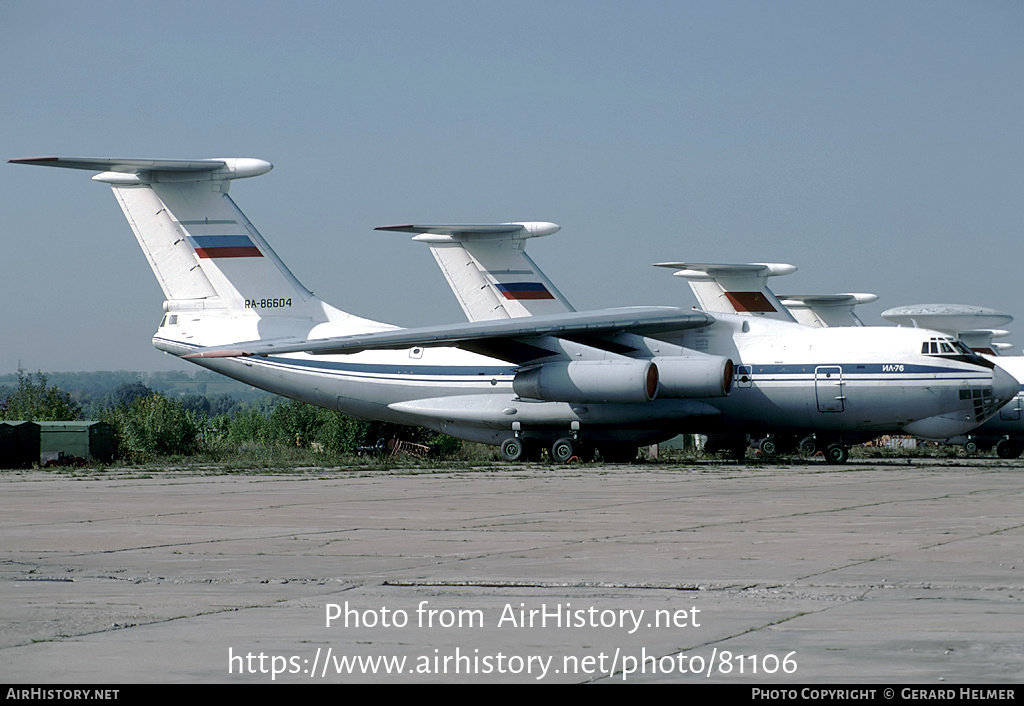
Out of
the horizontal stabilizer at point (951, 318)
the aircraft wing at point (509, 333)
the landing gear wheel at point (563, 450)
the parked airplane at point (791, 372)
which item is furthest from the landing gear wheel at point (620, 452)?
the horizontal stabilizer at point (951, 318)

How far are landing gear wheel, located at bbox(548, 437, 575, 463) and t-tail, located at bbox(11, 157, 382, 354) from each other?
189 inches

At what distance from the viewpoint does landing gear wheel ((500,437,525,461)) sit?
28.7 metres

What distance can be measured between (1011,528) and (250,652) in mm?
7697

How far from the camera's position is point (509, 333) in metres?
25.8

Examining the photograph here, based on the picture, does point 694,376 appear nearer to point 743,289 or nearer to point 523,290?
point 523,290

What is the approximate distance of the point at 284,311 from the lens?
2909cm

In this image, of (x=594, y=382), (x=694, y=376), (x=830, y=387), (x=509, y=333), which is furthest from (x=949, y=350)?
(x=509, y=333)

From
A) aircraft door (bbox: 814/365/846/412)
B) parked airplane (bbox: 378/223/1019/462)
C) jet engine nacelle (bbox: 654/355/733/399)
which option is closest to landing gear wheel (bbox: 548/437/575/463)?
parked airplane (bbox: 378/223/1019/462)

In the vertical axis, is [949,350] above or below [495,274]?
below

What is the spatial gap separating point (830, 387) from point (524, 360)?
6259 millimetres

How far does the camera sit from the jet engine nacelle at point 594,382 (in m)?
25.3

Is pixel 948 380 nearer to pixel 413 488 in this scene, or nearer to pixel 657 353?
pixel 657 353

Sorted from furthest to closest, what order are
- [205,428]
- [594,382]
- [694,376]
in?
[205,428] < [594,382] < [694,376]
